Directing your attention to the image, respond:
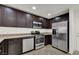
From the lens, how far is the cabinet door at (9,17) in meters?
2.86

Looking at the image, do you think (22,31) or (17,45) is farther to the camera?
(22,31)

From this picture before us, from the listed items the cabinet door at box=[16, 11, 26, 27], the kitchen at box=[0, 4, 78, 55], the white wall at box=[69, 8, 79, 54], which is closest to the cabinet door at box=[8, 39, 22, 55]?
the kitchen at box=[0, 4, 78, 55]

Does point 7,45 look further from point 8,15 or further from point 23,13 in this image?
point 23,13

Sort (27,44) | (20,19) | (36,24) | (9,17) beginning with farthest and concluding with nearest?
(36,24), (20,19), (27,44), (9,17)

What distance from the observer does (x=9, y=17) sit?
3029mm

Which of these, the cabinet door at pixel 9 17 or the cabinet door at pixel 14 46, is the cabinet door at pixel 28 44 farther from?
the cabinet door at pixel 9 17

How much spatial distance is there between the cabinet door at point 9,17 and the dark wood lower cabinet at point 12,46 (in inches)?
28.1

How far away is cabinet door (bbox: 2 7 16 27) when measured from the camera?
286cm

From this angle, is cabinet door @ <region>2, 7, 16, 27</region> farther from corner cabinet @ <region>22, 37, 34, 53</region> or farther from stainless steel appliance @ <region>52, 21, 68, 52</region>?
stainless steel appliance @ <region>52, 21, 68, 52</region>

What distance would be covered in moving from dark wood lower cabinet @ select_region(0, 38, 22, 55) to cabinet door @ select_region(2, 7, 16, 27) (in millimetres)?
713

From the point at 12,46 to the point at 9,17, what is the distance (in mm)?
1125

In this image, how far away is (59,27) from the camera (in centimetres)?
395

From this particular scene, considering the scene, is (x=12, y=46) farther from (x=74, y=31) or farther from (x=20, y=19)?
(x=74, y=31)

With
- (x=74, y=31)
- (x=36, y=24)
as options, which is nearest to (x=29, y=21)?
(x=36, y=24)
